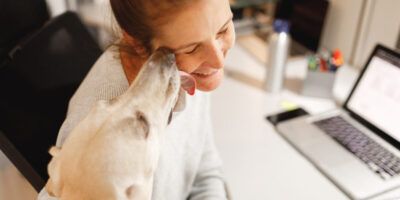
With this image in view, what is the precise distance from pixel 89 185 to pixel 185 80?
0.29 meters

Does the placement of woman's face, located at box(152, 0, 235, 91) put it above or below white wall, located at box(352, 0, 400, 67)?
above

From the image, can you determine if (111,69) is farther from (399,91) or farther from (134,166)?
(399,91)

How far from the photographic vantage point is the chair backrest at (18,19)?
134cm

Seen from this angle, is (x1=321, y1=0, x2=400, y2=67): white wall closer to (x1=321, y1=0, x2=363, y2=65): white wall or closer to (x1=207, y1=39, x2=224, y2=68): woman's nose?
(x1=321, y1=0, x2=363, y2=65): white wall

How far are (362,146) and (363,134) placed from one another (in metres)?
0.05

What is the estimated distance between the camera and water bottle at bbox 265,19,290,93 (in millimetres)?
1241

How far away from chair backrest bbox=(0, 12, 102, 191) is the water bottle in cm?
55

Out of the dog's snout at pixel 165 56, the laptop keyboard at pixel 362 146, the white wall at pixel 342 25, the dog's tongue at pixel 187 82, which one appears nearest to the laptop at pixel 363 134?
the laptop keyboard at pixel 362 146

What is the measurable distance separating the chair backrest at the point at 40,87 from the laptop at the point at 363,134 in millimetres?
604

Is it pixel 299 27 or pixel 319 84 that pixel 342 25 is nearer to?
pixel 299 27

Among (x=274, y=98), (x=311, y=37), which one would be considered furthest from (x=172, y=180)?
(x=311, y=37)

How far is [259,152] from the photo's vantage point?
104cm

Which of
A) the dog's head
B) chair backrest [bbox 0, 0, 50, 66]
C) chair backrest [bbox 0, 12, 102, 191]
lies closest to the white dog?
the dog's head

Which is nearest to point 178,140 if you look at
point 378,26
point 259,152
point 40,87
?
point 259,152
